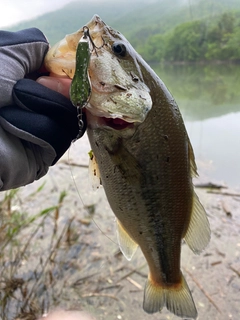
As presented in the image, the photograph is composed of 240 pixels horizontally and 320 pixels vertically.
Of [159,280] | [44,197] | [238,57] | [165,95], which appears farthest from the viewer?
[238,57]

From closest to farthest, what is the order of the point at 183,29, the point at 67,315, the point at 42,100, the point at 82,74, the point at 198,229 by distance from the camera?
1. the point at 82,74
2. the point at 42,100
3. the point at 198,229
4. the point at 67,315
5. the point at 183,29

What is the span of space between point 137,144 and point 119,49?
1.08 ft

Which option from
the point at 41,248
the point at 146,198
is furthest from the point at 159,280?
the point at 41,248

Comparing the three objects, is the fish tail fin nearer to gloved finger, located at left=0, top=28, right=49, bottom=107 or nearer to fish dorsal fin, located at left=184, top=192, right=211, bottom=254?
fish dorsal fin, located at left=184, top=192, right=211, bottom=254

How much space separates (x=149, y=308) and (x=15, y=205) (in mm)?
2215

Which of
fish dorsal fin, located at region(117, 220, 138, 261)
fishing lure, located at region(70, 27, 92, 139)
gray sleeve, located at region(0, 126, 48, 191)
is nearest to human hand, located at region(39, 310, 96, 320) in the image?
fish dorsal fin, located at region(117, 220, 138, 261)

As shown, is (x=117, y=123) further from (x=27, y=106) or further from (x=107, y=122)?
(x=27, y=106)

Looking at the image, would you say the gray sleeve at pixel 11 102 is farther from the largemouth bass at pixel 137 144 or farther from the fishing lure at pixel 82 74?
the fishing lure at pixel 82 74

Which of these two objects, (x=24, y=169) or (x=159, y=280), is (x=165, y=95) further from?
(x=159, y=280)

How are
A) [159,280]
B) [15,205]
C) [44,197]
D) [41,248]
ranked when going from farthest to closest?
[44,197] < [15,205] < [41,248] < [159,280]

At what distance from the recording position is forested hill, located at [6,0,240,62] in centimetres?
Answer: 1428

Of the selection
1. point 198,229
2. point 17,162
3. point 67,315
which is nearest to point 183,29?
point 67,315

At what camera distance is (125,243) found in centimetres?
146

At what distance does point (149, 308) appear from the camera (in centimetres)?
156
